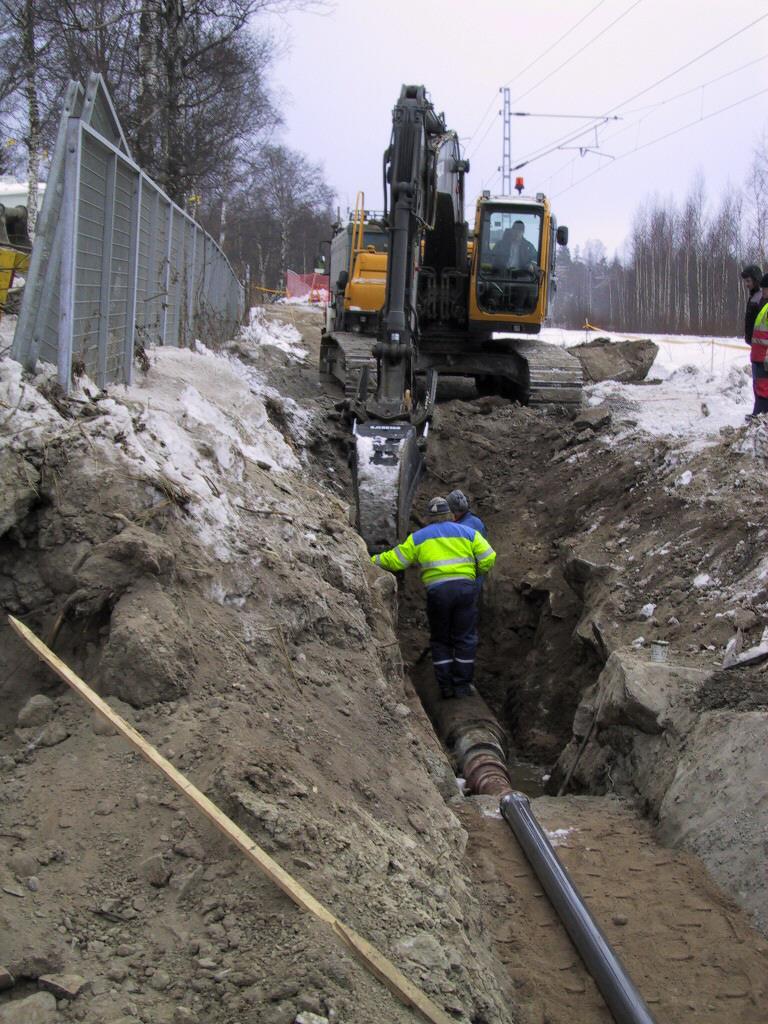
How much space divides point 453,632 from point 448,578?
1.88 ft

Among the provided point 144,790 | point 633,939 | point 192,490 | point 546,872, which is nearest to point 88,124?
point 192,490

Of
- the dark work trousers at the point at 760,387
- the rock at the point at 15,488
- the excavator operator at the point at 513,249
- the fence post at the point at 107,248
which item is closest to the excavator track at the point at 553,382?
the excavator operator at the point at 513,249

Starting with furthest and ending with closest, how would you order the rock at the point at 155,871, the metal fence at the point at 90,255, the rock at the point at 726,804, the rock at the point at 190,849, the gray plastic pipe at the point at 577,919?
the metal fence at the point at 90,255
the rock at the point at 726,804
the gray plastic pipe at the point at 577,919
the rock at the point at 190,849
the rock at the point at 155,871

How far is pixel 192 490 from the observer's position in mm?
5383

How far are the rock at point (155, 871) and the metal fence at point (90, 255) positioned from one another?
3.12 metres

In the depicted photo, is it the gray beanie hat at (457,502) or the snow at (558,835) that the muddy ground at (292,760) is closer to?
the snow at (558,835)

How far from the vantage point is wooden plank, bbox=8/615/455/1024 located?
289cm

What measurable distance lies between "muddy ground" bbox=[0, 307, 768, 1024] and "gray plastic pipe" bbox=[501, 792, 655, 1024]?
102 mm

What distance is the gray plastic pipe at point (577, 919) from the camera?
154 inches

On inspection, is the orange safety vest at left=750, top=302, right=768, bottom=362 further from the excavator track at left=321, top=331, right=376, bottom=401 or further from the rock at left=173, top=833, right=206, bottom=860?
the rock at left=173, top=833, right=206, bottom=860

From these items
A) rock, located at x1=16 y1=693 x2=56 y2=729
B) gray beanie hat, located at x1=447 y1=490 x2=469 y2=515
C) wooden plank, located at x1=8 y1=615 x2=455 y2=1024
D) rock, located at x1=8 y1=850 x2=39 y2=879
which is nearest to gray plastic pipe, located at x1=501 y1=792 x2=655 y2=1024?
wooden plank, located at x1=8 y1=615 x2=455 y2=1024

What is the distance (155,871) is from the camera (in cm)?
316

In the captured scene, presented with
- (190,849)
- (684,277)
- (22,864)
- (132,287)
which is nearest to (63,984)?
(22,864)

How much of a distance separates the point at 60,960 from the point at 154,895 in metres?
0.42
